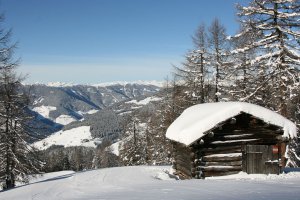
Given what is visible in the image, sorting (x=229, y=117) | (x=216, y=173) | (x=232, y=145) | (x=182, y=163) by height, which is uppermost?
(x=229, y=117)

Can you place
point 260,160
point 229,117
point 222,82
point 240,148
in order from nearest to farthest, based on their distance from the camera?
point 229,117
point 260,160
point 240,148
point 222,82

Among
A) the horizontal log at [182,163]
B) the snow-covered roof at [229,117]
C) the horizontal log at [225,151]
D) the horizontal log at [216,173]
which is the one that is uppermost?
the snow-covered roof at [229,117]

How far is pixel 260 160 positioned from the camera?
1994 centimetres

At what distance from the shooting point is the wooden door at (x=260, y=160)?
19938 mm

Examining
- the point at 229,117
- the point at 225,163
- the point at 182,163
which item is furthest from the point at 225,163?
the point at 182,163

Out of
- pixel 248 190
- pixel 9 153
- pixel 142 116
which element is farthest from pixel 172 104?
pixel 248 190

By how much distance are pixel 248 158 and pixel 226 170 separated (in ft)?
4.59

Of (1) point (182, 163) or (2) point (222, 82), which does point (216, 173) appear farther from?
(2) point (222, 82)

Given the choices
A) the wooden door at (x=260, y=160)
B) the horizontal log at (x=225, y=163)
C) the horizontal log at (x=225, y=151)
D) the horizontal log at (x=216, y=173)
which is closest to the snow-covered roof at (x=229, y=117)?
the wooden door at (x=260, y=160)

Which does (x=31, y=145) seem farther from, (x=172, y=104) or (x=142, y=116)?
(x=142, y=116)

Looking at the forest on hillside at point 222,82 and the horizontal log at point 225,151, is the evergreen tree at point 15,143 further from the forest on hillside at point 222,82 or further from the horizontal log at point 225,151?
the horizontal log at point 225,151

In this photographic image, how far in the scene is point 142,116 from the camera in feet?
174

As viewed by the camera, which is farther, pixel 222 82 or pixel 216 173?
pixel 222 82

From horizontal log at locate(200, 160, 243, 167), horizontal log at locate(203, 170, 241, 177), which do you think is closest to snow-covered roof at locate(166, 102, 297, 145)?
horizontal log at locate(200, 160, 243, 167)
